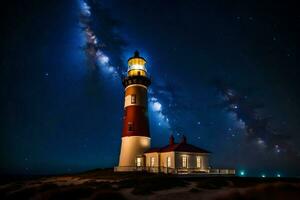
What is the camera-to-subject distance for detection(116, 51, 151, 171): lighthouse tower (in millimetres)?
30797

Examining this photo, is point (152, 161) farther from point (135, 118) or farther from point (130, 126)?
point (135, 118)

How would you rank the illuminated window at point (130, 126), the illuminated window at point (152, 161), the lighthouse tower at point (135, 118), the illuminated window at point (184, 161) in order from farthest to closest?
the illuminated window at point (130, 126), the lighthouse tower at point (135, 118), the illuminated window at point (152, 161), the illuminated window at point (184, 161)

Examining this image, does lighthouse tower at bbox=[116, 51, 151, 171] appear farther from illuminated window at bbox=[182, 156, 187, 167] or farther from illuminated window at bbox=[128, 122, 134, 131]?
illuminated window at bbox=[182, 156, 187, 167]

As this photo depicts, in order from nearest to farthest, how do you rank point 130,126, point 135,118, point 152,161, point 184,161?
point 184,161 → point 152,161 → point 130,126 → point 135,118

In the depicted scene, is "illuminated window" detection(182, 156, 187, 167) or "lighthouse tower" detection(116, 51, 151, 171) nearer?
"illuminated window" detection(182, 156, 187, 167)

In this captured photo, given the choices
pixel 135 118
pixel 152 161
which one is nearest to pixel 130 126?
pixel 135 118

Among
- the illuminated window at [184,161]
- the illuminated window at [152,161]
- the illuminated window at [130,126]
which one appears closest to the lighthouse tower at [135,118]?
the illuminated window at [130,126]

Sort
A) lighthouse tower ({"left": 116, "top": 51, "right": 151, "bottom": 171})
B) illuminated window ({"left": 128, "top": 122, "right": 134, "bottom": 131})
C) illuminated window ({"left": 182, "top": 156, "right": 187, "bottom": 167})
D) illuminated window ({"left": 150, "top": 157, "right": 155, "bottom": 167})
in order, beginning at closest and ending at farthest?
illuminated window ({"left": 182, "top": 156, "right": 187, "bottom": 167}) → illuminated window ({"left": 150, "top": 157, "right": 155, "bottom": 167}) → lighthouse tower ({"left": 116, "top": 51, "right": 151, "bottom": 171}) → illuminated window ({"left": 128, "top": 122, "right": 134, "bottom": 131})

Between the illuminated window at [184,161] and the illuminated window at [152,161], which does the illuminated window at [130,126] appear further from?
the illuminated window at [184,161]

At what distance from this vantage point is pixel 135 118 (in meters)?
31.7

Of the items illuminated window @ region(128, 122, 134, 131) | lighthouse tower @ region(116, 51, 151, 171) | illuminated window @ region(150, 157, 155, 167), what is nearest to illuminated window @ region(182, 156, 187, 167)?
illuminated window @ region(150, 157, 155, 167)

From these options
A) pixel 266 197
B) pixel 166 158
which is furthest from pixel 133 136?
pixel 266 197

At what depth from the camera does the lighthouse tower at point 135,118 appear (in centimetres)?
3080

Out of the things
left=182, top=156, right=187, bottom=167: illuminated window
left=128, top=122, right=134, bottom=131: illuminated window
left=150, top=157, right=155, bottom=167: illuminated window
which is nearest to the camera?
left=182, top=156, right=187, bottom=167: illuminated window
